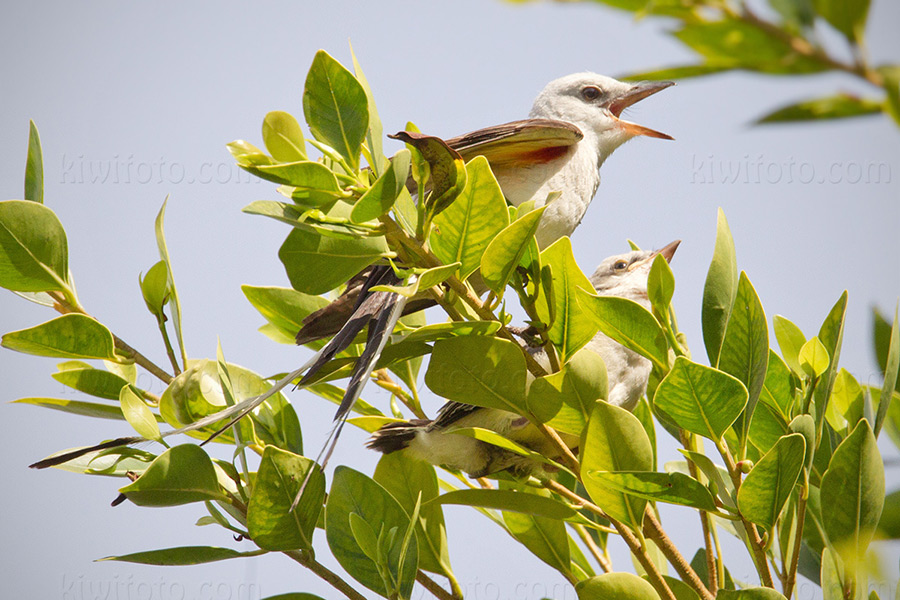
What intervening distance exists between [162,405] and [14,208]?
1.33 ft

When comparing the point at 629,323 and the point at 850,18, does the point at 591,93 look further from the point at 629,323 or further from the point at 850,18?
the point at 850,18

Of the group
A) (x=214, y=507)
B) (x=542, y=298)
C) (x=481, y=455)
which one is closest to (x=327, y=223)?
(x=542, y=298)

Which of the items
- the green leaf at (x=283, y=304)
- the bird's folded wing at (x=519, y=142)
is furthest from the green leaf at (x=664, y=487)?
the bird's folded wing at (x=519, y=142)

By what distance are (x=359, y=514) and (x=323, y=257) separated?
0.46 meters

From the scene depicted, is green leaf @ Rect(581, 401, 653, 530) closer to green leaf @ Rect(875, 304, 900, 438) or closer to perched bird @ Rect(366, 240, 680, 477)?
green leaf @ Rect(875, 304, 900, 438)

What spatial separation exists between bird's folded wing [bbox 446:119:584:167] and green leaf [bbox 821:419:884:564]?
1.22 metres

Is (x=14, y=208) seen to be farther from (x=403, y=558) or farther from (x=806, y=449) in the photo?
(x=806, y=449)

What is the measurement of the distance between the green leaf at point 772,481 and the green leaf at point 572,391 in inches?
10.0

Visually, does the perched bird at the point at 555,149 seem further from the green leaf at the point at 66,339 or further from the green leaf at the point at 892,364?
the green leaf at the point at 892,364

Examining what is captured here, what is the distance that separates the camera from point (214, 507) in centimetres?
136

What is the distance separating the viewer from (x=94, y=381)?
1.46m

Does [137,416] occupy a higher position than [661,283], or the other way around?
[661,283]

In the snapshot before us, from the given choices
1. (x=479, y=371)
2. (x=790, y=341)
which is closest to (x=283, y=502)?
(x=479, y=371)

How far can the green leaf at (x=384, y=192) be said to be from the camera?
92 centimetres
